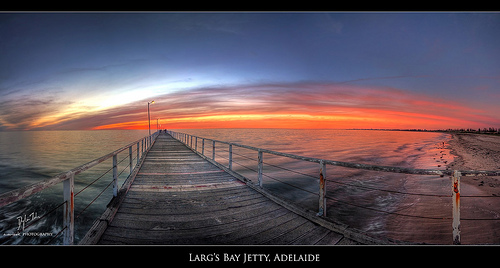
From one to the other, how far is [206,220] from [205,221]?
0.03 metres

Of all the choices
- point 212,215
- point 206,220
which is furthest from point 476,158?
point 206,220

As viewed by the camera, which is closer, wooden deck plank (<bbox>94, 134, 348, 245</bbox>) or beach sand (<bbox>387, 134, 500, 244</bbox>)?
wooden deck plank (<bbox>94, 134, 348, 245</bbox>)

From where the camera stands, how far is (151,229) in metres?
2.99

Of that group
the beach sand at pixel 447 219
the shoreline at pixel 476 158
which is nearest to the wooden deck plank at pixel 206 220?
the beach sand at pixel 447 219

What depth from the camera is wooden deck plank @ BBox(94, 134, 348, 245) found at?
9.16 ft

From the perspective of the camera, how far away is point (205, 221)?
10.8ft

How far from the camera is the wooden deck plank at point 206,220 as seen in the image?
2.79 metres

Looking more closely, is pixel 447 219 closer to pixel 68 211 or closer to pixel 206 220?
pixel 206 220

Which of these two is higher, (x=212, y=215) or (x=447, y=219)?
(x=212, y=215)
